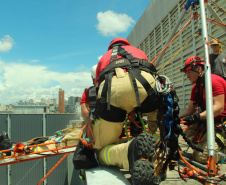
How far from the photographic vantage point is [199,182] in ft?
7.13

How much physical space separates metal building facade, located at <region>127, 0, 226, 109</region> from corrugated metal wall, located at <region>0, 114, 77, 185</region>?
317 inches

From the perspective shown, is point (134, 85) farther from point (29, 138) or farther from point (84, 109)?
point (29, 138)

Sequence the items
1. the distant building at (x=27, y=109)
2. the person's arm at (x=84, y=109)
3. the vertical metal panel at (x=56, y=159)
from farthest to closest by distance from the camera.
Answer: the distant building at (x=27, y=109), the vertical metal panel at (x=56, y=159), the person's arm at (x=84, y=109)

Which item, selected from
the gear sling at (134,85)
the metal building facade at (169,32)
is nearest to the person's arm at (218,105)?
the gear sling at (134,85)

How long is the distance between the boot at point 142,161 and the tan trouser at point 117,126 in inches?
6.2

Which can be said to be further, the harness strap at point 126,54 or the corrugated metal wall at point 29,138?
the corrugated metal wall at point 29,138

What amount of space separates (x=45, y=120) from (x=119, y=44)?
13779 mm

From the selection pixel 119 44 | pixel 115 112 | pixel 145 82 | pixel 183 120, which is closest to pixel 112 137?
pixel 115 112

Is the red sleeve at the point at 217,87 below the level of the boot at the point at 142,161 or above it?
above

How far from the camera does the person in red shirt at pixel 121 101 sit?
1886 millimetres

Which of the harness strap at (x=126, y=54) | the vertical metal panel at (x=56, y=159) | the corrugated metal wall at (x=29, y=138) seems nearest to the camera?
the harness strap at (x=126, y=54)

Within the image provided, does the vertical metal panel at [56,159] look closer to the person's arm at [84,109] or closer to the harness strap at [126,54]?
the person's arm at [84,109]

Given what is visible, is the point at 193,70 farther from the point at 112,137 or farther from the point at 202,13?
the point at 112,137

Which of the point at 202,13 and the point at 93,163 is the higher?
the point at 202,13
